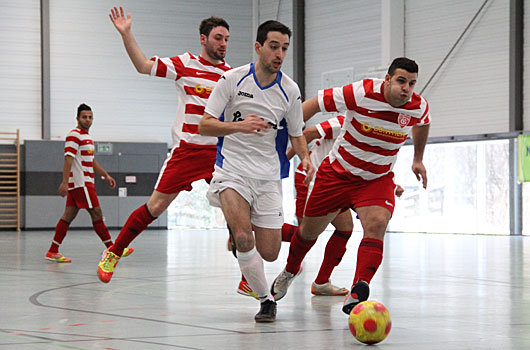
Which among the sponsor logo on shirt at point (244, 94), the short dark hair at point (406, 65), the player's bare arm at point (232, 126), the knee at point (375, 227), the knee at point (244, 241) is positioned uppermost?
the short dark hair at point (406, 65)

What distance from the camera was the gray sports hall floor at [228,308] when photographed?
4.28m

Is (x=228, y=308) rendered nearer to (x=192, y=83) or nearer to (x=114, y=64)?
(x=192, y=83)

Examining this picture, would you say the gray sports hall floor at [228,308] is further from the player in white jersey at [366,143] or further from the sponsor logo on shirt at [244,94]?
the sponsor logo on shirt at [244,94]

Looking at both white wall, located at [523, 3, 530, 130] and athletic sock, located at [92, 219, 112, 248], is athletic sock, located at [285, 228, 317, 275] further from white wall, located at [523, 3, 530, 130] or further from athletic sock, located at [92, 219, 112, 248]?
white wall, located at [523, 3, 530, 130]

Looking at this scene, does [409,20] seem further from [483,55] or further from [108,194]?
[108,194]

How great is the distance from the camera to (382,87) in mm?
5797

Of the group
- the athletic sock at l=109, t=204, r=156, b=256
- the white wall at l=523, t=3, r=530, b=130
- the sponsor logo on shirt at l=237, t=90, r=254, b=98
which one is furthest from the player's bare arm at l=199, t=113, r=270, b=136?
the white wall at l=523, t=3, r=530, b=130

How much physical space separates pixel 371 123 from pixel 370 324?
6.57 ft

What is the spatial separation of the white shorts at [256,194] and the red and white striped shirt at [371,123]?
2.39 feet

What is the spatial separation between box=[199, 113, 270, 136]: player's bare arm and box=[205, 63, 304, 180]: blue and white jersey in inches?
5.2

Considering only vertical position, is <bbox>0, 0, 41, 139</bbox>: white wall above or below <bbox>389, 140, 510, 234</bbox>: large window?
above

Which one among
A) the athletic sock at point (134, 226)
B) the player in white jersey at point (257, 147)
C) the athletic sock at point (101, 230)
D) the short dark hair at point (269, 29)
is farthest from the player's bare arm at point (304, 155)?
the athletic sock at point (101, 230)

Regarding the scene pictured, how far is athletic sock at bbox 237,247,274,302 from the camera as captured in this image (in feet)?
16.8

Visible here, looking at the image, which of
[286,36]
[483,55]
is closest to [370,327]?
[286,36]
